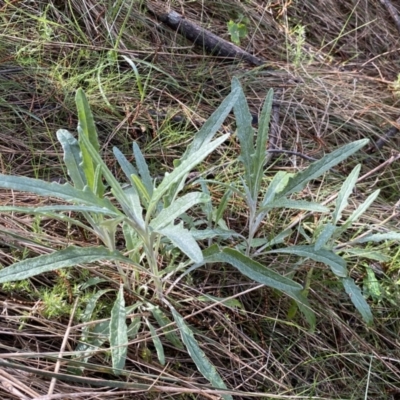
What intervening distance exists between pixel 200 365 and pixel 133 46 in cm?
153

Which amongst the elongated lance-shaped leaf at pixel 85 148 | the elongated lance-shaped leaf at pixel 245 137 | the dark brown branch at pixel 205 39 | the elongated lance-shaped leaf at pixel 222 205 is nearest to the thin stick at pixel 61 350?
the elongated lance-shaped leaf at pixel 85 148

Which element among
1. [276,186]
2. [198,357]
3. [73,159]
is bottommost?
[198,357]

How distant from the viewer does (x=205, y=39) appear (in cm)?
247

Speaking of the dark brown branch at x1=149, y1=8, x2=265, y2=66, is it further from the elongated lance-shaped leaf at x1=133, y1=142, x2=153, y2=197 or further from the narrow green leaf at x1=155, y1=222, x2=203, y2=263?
the narrow green leaf at x1=155, y1=222, x2=203, y2=263

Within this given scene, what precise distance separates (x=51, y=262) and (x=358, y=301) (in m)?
0.80

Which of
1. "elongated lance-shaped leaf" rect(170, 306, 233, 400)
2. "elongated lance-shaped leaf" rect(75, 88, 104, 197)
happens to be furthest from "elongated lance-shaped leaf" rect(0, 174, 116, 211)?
"elongated lance-shaped leaf" rect(170, 306, 233, 400)

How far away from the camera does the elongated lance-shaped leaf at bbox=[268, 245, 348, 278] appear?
145cm

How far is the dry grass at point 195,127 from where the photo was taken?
135cm

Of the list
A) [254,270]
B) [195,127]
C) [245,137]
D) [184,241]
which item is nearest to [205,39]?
[195,127]

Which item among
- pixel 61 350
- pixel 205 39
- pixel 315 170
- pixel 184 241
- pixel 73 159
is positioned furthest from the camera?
pixel 205 39

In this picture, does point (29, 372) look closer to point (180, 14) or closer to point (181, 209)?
point (181, 209)

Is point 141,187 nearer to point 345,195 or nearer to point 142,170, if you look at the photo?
point 142,170

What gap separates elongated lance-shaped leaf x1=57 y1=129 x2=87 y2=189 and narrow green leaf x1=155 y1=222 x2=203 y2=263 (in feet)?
0.92

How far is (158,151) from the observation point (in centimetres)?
197
